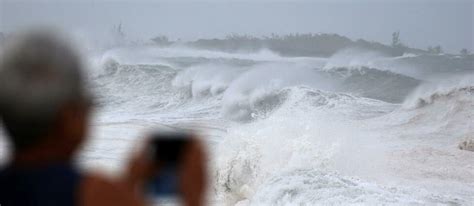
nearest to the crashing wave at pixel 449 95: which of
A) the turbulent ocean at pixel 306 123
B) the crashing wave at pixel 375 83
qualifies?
the turbulent ocean at pixel 306 123

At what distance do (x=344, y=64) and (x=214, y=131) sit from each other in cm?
1003

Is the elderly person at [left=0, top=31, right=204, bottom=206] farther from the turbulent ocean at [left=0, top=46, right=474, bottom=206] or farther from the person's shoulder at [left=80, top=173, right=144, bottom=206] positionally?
the turbulent ocean at [left=0, top=46, right=474, bottom=206]

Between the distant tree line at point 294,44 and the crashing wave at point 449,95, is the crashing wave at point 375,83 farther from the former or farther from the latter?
the distant tree line at point 294,44

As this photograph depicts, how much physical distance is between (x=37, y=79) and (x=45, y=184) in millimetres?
125

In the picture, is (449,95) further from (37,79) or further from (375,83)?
(37,79)

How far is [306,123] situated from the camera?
9805mm

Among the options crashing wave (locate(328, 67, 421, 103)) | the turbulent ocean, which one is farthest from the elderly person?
crashing wave (locate(328, 67, 421, 103))

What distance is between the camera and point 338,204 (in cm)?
527

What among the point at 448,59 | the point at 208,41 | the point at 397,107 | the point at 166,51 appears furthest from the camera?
the point at 208,41

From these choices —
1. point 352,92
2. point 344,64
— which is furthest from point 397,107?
point 344,64

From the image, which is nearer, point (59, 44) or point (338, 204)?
point (59, 44)

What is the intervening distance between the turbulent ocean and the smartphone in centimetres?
12

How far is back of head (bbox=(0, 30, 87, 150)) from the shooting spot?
0.76 meters

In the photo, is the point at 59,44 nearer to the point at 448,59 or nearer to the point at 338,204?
the point at 338,204
